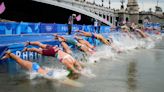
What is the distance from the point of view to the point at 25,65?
14.1 metres

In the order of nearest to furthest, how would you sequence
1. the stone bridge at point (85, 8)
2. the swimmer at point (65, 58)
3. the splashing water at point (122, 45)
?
the swimmer at point (65, 58)
the splashing water at point (122, 45)
the stone bridge at point (85, 8)

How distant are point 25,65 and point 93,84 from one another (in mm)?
2735

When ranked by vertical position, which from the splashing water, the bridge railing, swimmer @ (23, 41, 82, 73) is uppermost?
the bridge railing

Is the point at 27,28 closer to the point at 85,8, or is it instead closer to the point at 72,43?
the point at 72,43

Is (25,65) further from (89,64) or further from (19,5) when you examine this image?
(19,5)

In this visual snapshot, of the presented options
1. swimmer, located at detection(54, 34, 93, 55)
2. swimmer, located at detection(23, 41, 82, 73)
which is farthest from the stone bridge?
swimmer, located at detection(23, 41, 82, 73)

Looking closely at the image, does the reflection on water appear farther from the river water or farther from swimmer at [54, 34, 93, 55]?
swimmer at [54, 34, 93, 55]

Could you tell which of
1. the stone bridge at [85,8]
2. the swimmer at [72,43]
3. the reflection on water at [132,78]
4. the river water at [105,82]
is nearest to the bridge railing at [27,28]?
the swimmer at [72,43]

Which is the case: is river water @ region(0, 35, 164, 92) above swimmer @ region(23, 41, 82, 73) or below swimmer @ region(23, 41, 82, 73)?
below

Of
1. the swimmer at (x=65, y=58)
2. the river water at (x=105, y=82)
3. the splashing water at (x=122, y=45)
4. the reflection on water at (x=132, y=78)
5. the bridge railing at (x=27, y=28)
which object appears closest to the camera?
the river water at (x=105, y=82)

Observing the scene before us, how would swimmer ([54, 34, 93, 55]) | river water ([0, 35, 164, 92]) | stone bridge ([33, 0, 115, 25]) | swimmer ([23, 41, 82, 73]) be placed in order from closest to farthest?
river water ([0, 35, 164, 92]) → swimmer ([23, 41, 82, 73]) → swimmer ([54, 34, 93, 55]) → stone bridge ([33, 0, 115, 25])

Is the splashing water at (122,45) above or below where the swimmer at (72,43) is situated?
below

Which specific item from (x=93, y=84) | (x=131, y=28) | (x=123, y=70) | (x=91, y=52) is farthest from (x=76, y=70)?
(x=131, y=28)

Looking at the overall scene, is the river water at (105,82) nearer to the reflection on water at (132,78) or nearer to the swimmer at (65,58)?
the reflection on water at (132,78)
